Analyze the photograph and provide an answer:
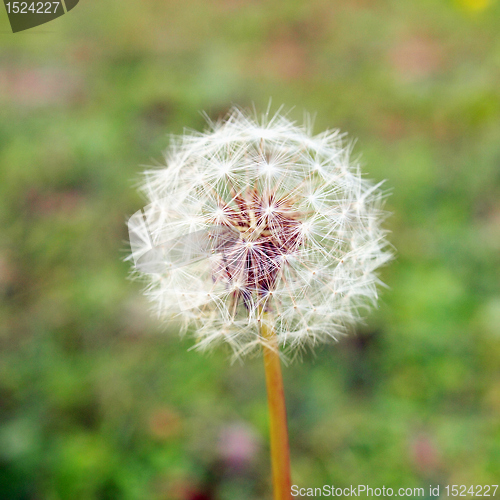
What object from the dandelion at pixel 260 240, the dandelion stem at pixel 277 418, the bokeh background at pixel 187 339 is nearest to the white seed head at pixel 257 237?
the dandelion at pixel 260 240

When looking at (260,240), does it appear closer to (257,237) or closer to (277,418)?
(257,237)

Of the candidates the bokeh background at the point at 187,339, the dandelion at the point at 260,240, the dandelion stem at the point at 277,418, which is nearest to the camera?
the dandelion stem at the point at 277,418

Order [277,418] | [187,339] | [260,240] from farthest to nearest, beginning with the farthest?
[187,339] < [260,240] < [277,418]

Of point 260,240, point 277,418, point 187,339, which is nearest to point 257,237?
point 260,240

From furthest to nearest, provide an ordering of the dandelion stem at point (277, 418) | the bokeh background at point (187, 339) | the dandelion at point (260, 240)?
the bokeh background at point (187, 339) < the dandelion at point (260, 240) < the dandelion stem at point (277, 418)

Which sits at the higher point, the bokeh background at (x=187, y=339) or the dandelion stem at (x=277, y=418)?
the bokeh background at (x=187, y=339)

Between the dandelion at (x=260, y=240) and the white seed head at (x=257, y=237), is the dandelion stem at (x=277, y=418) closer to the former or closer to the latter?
the dandelion at (x=260, y=240)

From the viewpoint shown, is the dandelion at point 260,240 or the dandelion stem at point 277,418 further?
the dandelion at point 260,240
